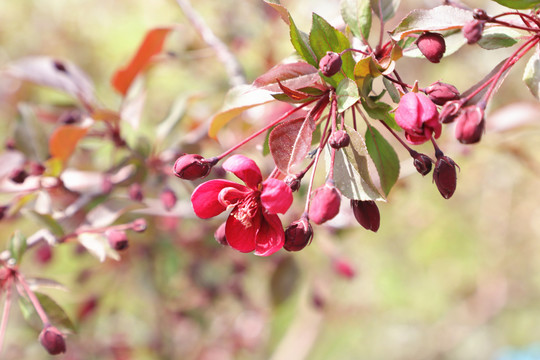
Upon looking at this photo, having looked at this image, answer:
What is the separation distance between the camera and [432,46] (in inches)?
26.7

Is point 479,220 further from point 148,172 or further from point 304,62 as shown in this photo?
point 304,62

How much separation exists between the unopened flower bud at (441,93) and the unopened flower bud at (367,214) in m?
0.16

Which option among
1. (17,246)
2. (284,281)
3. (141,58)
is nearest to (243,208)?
(17,246)

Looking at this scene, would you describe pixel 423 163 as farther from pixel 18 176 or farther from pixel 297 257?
pixel 297 257

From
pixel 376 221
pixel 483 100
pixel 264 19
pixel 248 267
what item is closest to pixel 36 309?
pixel 376 221

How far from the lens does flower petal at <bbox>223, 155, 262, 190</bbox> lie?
28.1 inches

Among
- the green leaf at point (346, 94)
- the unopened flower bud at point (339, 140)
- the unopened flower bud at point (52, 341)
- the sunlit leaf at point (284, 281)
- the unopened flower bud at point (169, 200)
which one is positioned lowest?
the sunlit leaf at point (284, 281)

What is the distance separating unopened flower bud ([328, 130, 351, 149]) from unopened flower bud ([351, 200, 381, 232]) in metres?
0.09

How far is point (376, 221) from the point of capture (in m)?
0.70

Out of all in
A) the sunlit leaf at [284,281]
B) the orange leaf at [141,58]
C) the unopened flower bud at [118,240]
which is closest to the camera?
the unopened flower bud at [118,240]

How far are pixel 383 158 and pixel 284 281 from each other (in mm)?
964

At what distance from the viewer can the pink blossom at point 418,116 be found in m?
0.63

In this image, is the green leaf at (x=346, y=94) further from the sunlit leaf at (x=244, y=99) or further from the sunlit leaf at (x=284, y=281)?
the sunlit leaf at (x=284, y=281)

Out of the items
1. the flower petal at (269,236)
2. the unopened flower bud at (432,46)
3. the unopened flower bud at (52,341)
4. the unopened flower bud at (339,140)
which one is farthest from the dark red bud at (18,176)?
the unopened flower bud at (432,46)
